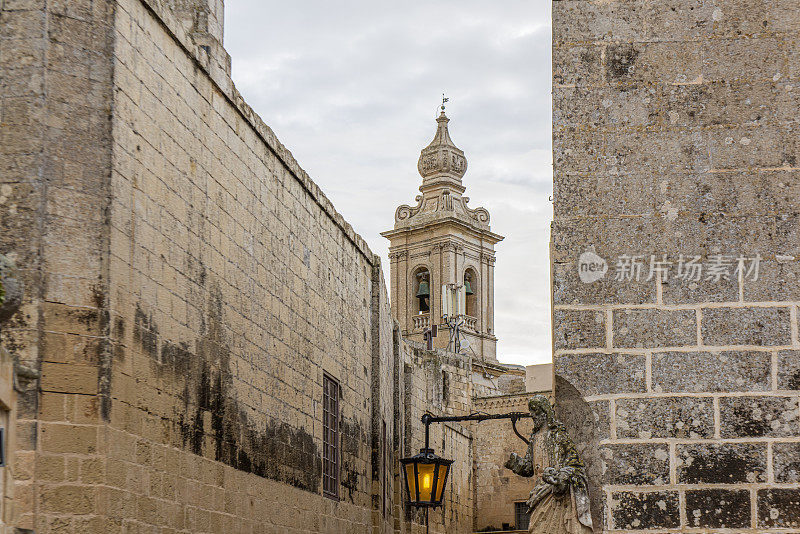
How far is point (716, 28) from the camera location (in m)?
6.39

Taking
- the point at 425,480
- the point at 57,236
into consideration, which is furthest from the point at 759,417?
the point at 425,480

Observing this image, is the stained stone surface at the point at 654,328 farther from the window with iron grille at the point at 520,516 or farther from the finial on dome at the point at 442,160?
the finial on dome at the point at 442,160

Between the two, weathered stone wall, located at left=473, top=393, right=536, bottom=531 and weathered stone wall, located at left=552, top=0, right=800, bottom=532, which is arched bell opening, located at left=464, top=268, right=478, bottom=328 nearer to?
weathered stone wall, located at left=473, top=393, right=536, bottom=531

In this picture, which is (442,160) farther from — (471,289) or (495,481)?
(495,481)

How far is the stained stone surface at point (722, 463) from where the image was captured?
19.4ft

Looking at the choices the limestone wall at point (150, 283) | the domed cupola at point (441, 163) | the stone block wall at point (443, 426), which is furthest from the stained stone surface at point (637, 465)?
the domed cupola at point (441, 163)

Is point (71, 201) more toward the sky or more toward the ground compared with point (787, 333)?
more toward the sky

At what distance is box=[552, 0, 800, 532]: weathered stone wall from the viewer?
596 cm

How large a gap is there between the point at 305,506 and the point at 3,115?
5736 mm

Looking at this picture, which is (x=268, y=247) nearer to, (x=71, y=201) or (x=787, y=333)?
(x=71, y=201)

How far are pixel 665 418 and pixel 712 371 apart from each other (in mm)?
343

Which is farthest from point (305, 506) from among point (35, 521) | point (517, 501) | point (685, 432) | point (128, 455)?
point (517, 501)

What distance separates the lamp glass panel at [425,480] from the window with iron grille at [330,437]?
1681 mm

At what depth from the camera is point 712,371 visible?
605cm
